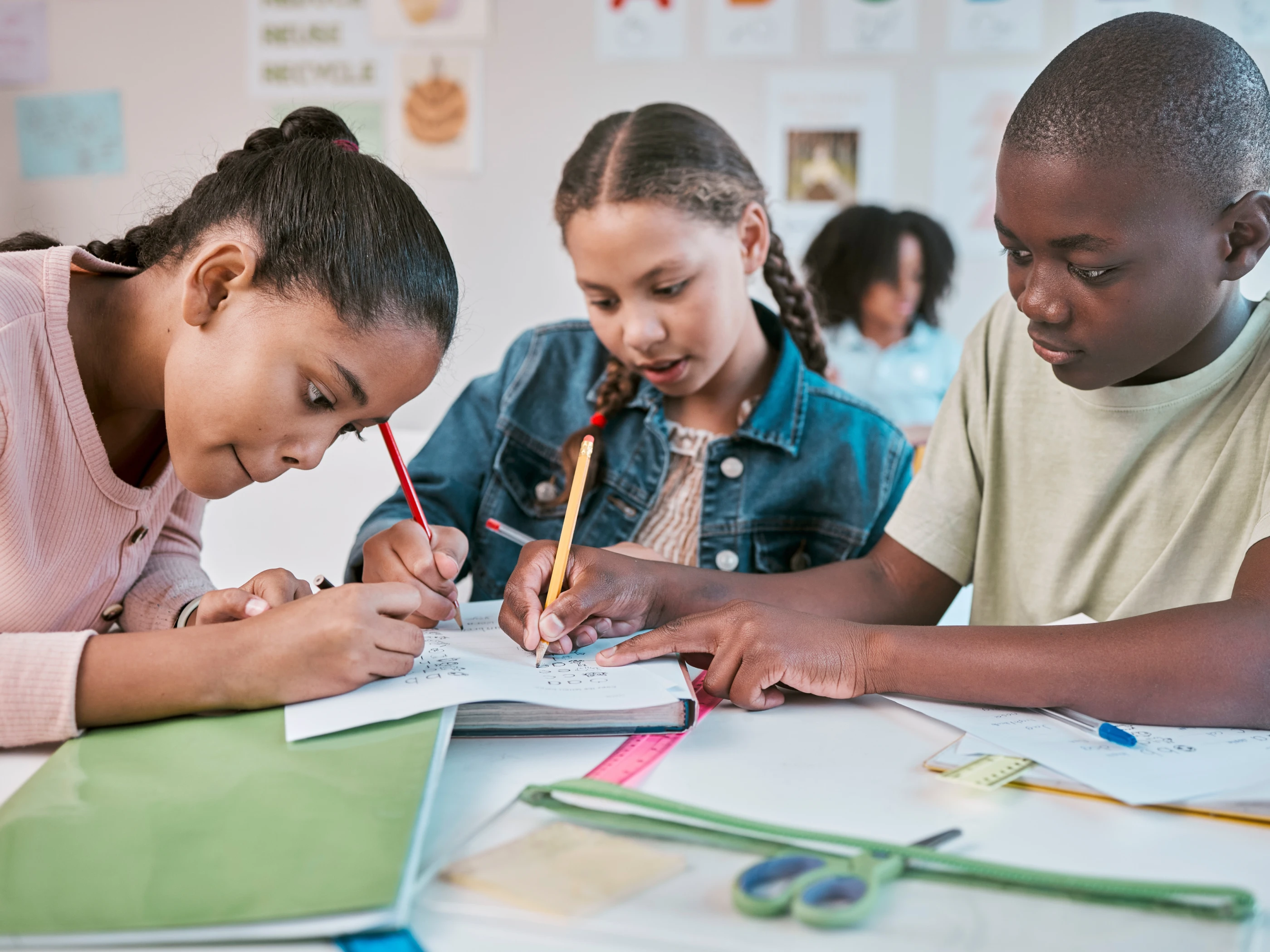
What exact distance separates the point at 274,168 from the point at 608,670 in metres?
0.48

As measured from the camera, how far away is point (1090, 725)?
693 millimetres

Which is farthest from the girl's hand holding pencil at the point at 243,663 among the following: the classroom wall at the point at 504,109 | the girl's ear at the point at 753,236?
the classroom wall at the point at 504,109

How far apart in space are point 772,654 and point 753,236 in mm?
750

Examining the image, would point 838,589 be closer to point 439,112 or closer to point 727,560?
point 727,560

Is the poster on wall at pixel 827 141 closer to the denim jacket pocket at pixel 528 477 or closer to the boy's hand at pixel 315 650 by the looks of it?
the denim jacket pocket at pixel 528 477

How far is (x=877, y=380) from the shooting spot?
299cm

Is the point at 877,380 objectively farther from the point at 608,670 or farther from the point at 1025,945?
the point at 1025,945

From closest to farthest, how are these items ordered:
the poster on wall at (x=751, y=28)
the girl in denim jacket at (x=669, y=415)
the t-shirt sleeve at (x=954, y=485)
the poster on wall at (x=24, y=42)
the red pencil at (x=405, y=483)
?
the red pencil at (x=405, y=483) < the t-shirt sleeve at (x=954, y=485) < the girl in denim jacket at (x=669, y=415) < the poster on wall at (x=751, y=28) < the poster on wall at (x=24, y=42)

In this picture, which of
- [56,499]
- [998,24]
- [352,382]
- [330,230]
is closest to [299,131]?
[330,230]

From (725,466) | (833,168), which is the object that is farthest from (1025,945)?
(833,168)

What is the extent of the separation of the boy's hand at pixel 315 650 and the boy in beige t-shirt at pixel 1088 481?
13cm

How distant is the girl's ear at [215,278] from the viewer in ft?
2.67

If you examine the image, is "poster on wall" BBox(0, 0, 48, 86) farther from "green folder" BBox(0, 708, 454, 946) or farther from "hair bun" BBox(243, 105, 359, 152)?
"green folder" BBox(0, 708, 454, 946)

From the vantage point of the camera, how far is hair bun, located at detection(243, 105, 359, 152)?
0.93m
